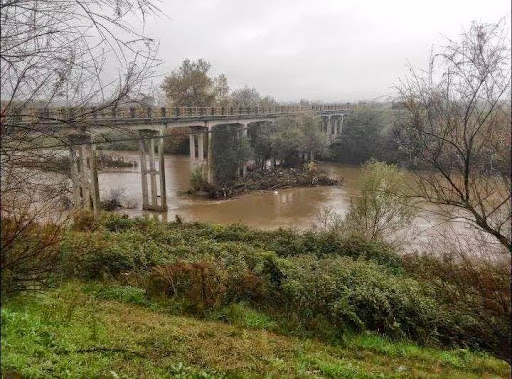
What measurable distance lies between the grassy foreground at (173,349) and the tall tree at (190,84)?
30.7 metres

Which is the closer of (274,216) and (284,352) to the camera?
(284,352)

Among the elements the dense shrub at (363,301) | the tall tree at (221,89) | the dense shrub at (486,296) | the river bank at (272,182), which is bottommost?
the river bank at (272,182)

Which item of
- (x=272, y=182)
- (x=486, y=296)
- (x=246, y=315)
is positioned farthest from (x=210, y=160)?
(x=486, y=296)

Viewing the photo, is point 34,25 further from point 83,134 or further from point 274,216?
point 274,216

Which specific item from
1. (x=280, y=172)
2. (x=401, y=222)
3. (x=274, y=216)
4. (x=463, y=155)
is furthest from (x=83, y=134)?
(x=280, y=172)

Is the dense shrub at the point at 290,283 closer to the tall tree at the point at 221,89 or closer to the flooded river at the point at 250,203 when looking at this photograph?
the flooded river at the point at 250,203

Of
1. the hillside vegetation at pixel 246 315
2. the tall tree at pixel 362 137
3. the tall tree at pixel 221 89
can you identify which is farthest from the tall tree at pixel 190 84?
the hillside vegetation at pixel 246 315

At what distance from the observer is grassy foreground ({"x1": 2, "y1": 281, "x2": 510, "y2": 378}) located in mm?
4574

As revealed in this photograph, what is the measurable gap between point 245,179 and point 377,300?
84.3ft

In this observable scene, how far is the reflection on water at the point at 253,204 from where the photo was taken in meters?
23.3

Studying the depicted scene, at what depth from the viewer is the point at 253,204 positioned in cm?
2728

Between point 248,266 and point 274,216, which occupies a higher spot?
point 248,266

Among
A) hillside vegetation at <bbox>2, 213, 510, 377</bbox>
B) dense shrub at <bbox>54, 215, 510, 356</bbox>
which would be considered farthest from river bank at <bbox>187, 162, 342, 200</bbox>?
dense shrub at <bbox>54, 215, 510, 356</bbox>

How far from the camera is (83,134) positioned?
3898mm
